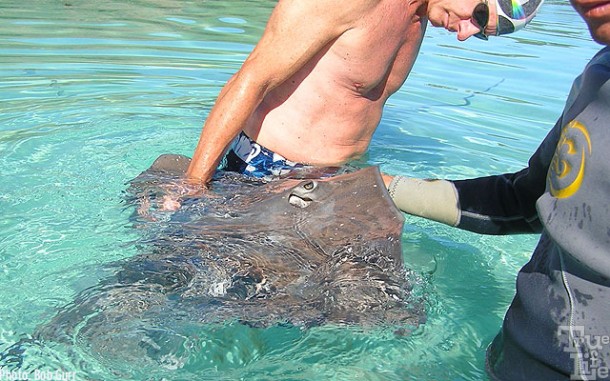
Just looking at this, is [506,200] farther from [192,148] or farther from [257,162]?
[192,148]

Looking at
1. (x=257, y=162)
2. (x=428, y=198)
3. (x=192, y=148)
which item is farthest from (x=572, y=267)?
(x=192, y=148)

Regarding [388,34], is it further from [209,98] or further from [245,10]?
[245,10]

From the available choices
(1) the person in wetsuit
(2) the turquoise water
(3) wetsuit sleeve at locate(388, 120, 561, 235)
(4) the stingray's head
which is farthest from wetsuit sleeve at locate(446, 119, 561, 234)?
(2) the turquoise water

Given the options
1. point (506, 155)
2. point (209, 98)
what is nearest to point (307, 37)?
point (506, 155)

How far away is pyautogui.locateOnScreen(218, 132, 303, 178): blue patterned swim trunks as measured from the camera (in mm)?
3787

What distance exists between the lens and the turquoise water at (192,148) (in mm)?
2709

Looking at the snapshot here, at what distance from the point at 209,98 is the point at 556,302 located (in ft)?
17.0

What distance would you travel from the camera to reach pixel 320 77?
3.69m

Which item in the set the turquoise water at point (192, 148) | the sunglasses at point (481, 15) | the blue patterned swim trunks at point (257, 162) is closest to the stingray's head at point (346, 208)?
the turquoise water at point (192, 148)

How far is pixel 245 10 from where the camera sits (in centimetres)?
1176

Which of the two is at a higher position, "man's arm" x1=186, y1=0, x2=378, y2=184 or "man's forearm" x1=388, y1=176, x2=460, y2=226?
"man's arm" x1=186, y1=0, x2=378, y2=184

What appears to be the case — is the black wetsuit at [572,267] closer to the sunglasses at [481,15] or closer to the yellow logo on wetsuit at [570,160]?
the yellow logo on wetsuit at [570,160]

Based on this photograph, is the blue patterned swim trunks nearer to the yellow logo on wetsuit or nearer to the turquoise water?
the turquoise water

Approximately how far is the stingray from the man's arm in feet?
2.06
